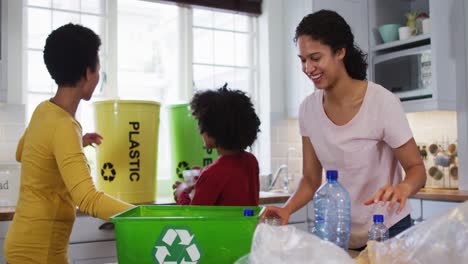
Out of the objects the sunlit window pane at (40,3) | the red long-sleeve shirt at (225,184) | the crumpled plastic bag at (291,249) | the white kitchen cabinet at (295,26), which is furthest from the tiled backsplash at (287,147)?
the crumpled plastic bag at (291,249)

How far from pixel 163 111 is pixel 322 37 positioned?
2.21m

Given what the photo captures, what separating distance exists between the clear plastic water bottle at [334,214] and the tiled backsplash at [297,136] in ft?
7.65

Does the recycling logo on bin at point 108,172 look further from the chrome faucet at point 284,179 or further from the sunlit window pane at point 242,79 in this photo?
the sunlit window pane at point 242,79

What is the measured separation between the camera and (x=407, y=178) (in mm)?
1494

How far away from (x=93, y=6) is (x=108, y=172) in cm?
134

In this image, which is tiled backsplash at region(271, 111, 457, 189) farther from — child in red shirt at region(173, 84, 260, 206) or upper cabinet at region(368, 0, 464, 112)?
child in red shirt at region(173, 84, 260, 206)

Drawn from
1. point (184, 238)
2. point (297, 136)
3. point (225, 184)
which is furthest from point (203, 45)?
point (184, 238)

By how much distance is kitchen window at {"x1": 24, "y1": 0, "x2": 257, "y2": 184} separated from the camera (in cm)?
330

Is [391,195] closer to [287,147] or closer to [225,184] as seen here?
[225,184]

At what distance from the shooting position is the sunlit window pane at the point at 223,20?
3959mm

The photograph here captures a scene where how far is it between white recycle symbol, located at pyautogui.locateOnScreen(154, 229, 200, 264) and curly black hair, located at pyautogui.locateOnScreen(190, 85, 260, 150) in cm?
95

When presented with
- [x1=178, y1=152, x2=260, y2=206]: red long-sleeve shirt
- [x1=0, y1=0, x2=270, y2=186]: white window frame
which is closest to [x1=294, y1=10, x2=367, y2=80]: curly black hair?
[x1=178, y1=152, x2=260, y2=206]: red long-sleeve shirt

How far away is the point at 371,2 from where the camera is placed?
387 cm

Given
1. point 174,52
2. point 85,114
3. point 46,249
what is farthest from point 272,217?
point 174,52
